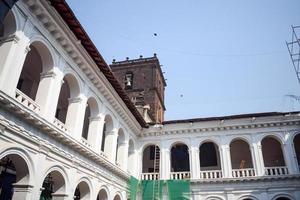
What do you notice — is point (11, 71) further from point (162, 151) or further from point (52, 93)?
point (162, 151)

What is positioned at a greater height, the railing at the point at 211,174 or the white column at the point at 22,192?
the railing at the point at 211,174

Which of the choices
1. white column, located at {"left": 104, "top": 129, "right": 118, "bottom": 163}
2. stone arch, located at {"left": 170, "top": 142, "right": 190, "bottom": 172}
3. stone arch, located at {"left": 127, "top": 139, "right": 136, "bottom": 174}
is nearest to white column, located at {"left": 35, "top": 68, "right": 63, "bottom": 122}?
white column, located at {"left": 104, "top": 129, "right": 118, "bottom": 163}

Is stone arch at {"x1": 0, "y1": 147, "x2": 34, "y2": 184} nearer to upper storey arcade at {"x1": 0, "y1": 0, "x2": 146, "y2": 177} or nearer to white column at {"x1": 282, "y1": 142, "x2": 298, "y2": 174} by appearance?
upper storey arcade at {"x1": 0, "y1": 0, "x2": 146, "y2": 177}

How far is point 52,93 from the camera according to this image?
10.5m

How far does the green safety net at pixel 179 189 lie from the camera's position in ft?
58.7

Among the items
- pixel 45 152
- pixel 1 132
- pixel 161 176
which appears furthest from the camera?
pixel 161 176

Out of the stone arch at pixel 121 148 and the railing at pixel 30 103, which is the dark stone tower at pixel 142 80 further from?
the railing at pixel 30 103

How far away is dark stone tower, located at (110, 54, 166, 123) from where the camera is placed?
2908cm

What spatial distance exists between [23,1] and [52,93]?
11.5ft

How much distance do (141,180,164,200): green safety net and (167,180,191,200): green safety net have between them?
70 cm

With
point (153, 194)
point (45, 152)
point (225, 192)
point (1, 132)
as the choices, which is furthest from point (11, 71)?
point (225, 192)

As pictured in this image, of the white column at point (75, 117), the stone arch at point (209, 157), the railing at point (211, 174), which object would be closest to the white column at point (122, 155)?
the railing at point (211, 174)

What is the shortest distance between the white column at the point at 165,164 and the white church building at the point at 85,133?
2.9 inches

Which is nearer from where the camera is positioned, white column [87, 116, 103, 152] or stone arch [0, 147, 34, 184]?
stone arch [0, 147, 34, 184]
